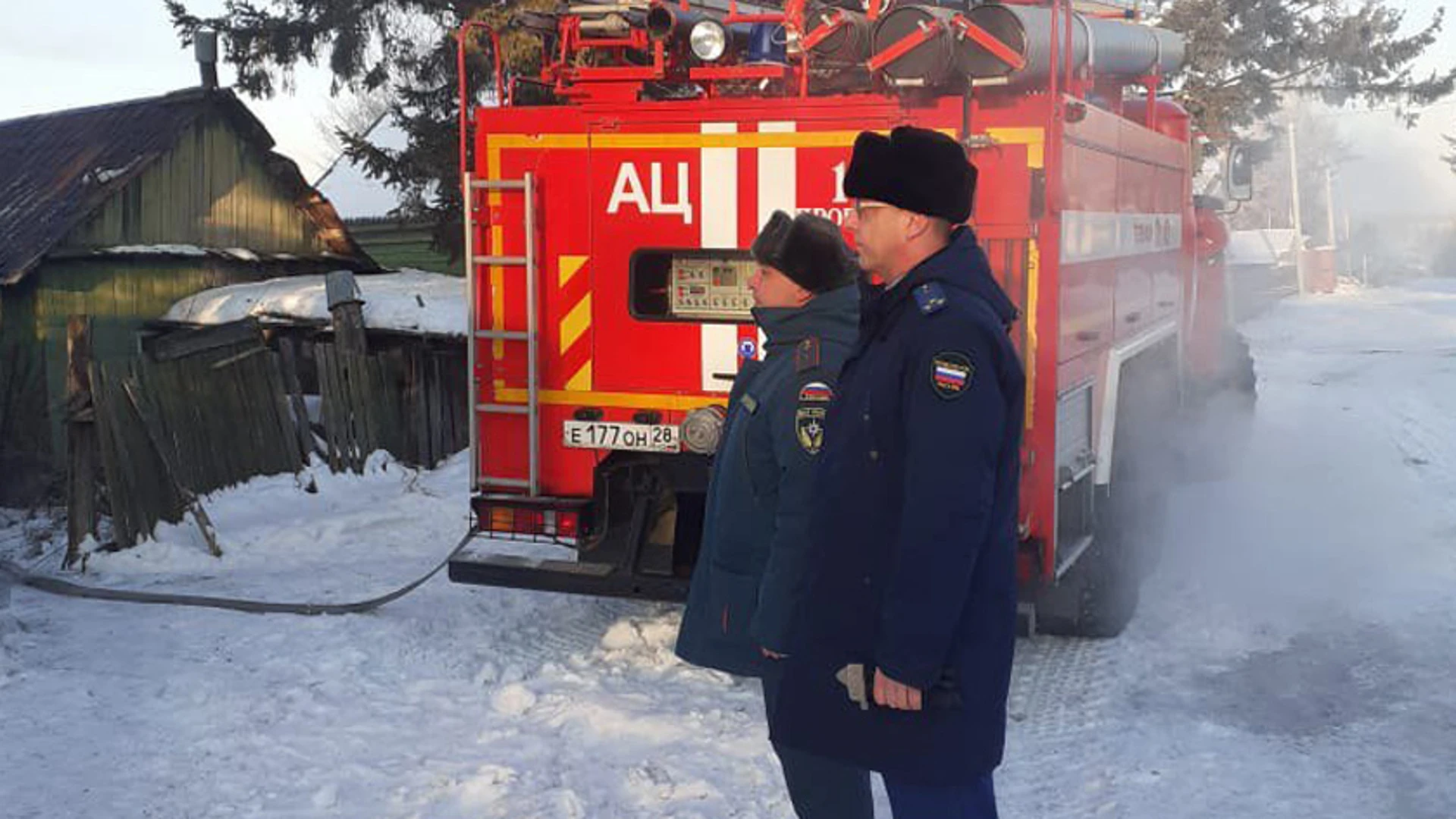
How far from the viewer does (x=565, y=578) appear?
659 centimetres

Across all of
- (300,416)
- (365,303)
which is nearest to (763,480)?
(300,416)

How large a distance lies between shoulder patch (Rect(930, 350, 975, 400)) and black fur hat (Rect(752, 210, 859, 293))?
1226 millimetres

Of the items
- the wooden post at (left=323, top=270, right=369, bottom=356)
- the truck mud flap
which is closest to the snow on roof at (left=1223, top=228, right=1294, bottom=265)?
the wooden post at (left=323, top=270, right=369, bottom=356)

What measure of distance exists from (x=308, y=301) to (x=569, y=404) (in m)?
9.93

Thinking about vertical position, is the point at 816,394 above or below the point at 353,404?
above

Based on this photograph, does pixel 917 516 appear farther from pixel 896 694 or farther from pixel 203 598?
pixel 203 598

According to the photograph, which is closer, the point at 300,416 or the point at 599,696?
the point at 599,696

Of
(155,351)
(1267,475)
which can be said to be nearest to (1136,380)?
(1267,475)

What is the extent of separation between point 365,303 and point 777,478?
39.4 ft

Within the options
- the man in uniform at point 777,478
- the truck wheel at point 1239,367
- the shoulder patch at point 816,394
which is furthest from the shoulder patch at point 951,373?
the truck wheel at point 1239,367

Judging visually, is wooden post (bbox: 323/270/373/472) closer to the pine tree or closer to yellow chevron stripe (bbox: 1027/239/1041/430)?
yellow chevron stripe (bbox: 1027/239/1041/430)

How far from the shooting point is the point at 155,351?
11.5 m

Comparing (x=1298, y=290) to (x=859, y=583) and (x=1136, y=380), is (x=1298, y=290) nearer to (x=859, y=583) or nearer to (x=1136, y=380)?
(x=1136, y=380)

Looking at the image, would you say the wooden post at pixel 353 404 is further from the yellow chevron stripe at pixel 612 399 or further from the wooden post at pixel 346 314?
the yellow chevron stripe at pixel 612 399
